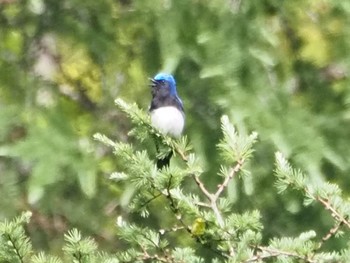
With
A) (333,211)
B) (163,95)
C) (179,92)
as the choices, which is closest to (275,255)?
(333,211)

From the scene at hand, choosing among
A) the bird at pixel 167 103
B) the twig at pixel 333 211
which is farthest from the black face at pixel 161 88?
the twig at pixel 333 211

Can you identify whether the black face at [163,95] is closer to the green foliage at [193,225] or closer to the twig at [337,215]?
the green foliage at [193,225]

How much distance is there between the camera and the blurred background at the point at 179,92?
7.32 feet

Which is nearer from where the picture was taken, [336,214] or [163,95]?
[336,214]

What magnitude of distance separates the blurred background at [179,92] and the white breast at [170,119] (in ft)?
0.48

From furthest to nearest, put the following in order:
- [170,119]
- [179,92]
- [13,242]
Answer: [179,92]
[170,119]
[13,242]

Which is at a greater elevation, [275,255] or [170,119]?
[275,255]

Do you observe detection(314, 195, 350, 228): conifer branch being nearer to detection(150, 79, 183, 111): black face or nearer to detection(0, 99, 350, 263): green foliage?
detection(0, 99, 350, 263): green foliage

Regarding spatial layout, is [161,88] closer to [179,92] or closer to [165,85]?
[165,85]

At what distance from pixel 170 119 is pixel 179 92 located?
1.15ft

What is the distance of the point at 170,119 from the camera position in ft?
6.73

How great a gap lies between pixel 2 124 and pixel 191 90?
509 millimetres

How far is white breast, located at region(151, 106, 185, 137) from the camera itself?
198cm

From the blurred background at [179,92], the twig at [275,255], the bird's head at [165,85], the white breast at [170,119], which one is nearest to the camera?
the twig at [275,255]
